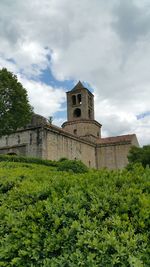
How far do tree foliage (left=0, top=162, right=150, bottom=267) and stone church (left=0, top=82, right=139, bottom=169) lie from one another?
89.4 feet

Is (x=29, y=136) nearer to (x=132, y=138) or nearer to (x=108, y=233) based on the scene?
(x=132, y=138)

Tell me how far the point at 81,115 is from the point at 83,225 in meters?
41.4

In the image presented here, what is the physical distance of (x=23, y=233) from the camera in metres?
2.80

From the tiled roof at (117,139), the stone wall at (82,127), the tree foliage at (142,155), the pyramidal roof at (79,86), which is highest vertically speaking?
the pyramidal roof at (79,86)

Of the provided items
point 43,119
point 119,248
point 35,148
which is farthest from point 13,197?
point 43,119

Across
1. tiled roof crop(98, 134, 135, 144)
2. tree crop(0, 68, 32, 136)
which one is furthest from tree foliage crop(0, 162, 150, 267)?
tiled roof crop(98, 134, 135, 144)

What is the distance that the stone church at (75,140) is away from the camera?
103 feet

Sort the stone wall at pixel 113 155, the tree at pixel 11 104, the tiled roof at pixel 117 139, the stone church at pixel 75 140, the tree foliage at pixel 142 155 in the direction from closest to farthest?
1. the tree at pixel 11 104
2. the tree foliage at pixel 142 155
3. the stone church at pixel 75 140
4. the stone wall at pixel 113 155
5. the tiled roof at pixel 117 139

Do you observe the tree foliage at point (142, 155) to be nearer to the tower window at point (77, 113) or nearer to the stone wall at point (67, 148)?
the stone wall at point (67, 148)

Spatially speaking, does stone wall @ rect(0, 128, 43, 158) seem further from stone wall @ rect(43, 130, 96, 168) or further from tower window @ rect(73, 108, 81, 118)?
tower window @ rect(73, 108, 81, 118)

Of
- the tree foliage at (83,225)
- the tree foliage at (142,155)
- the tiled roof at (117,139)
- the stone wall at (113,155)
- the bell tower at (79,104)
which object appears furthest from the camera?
the bell tower at (79,104)

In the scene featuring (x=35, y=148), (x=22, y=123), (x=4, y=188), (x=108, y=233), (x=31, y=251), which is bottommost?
(x=31, y=251)

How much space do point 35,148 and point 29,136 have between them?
1879 mm

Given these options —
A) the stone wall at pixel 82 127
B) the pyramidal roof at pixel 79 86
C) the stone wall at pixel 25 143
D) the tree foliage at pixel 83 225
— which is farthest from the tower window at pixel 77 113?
the tree foliage at pixel 83 225
